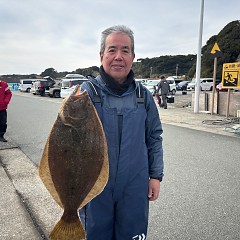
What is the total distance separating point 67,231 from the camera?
1775 mm

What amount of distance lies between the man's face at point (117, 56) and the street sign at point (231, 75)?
1128cm

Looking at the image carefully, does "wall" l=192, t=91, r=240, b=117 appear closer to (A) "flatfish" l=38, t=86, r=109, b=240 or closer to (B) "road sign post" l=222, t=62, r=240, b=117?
(B) "road sign post" l=222, t=62, r=240, b=117

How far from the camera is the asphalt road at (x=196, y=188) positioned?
3.39 m

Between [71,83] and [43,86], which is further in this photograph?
[43,86]

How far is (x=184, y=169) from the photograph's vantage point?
558 centimetres

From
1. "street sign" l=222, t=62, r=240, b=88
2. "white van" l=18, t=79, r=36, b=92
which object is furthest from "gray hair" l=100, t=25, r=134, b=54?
"white van" l=18, t=79, r=36, b=92

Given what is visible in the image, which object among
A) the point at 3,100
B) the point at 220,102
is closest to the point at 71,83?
the point at 220,102

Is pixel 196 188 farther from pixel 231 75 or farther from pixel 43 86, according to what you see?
pixel 43 86

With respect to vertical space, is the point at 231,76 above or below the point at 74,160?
above

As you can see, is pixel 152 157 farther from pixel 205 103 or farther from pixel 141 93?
pixel 205 103

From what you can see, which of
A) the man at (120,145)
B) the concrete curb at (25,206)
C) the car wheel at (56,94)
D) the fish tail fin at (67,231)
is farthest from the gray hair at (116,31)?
the car wheel at (56,94)

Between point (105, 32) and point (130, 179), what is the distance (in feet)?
3.54

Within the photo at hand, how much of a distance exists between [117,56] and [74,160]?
2.60ft

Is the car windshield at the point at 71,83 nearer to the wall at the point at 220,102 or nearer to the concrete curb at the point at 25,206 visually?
the wall at the point at 220,102
